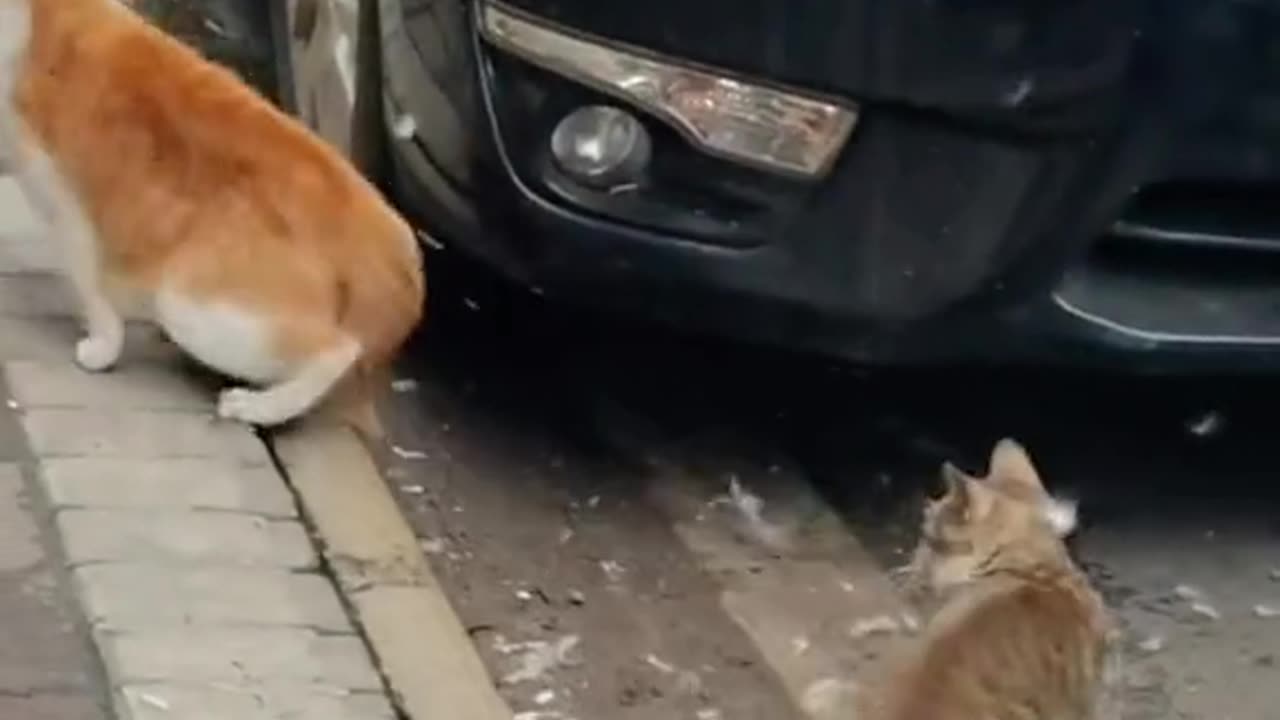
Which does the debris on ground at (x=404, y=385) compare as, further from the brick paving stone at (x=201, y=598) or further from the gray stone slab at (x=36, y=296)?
the brick paving stone at (x=201, y=598)

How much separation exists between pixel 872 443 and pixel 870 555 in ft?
1.37

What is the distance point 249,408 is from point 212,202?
327 mm

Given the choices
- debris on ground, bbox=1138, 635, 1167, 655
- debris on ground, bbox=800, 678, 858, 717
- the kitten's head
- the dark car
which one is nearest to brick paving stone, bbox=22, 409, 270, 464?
the dark car

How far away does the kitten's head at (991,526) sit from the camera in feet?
10.8

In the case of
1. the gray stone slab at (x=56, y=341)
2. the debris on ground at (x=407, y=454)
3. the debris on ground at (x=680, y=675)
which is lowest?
the debris on ground at (x=407, y=454)

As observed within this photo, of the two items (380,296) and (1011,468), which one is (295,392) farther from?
(1011,468)

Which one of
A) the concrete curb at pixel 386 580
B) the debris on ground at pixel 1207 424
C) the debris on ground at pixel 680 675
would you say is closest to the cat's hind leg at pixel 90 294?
the concrete curb at pixel 386 580

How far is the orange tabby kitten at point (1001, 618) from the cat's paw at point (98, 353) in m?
1.36

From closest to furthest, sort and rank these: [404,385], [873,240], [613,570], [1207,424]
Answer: [873,240] < [613,570] < [404,385] < [1207,424]

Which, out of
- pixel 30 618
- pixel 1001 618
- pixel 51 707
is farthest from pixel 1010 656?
pixel 30 618

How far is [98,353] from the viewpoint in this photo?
4.05 meters

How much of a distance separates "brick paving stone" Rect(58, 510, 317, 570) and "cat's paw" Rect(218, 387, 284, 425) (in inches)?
11.2

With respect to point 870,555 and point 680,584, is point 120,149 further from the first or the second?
point 870,555

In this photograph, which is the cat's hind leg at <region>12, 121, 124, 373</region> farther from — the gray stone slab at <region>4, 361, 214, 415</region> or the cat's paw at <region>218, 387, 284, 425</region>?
the cat's paw at <region>218, 387, 284, 425</region>
